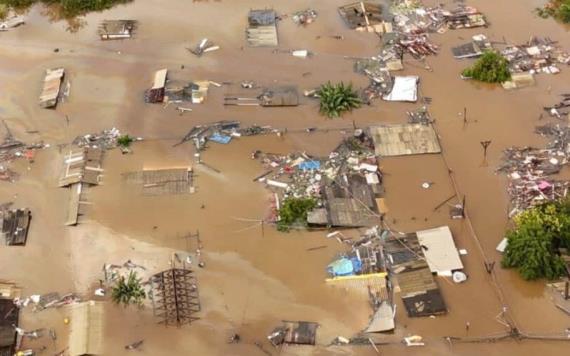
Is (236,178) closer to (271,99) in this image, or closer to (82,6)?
(271,99)

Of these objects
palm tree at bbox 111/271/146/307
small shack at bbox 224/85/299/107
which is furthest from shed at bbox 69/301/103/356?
small shack at bbox 224/85/299/107

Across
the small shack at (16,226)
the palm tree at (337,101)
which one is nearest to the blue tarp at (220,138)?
the palm tree at (337,101)

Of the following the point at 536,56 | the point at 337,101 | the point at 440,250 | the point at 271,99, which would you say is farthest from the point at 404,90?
the point at 440,250

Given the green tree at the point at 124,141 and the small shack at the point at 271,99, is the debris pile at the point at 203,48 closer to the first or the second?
the small shack at the point at 271,99

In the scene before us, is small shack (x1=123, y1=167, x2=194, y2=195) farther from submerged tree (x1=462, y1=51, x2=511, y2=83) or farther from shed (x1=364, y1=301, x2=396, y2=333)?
submerged tree (x1=462, y1=51, x2=511, y2=83)

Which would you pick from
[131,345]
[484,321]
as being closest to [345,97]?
[484,321]
